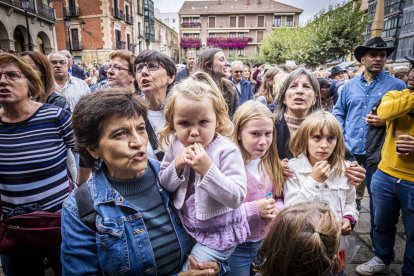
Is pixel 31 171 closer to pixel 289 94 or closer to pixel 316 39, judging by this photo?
pixel 289 94

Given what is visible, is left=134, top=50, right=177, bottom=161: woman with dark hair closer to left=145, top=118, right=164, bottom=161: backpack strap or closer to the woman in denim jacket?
left=145, top=118, right=164, bottom=161: backpack strap

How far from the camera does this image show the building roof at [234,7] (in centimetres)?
4978

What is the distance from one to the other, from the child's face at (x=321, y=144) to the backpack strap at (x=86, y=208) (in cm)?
157

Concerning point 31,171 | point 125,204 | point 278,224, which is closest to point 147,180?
point 125,204

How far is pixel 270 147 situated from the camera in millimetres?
1977

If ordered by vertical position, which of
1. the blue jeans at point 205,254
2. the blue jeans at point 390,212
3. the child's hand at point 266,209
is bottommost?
the blue jeans at point 390,212

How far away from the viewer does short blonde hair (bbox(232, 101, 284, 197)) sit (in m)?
1.86

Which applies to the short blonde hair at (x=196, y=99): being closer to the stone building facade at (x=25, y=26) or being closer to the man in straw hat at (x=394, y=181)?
the man in straw hat at (x=394, y=181)

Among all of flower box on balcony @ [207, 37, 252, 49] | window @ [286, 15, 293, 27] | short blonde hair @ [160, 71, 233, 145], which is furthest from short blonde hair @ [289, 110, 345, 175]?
window @ [286, 15, 293, 27]

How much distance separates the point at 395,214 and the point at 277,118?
1.54 meters

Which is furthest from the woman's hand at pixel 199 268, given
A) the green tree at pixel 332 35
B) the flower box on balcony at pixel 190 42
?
the flower box on balcony at pixel 190 42

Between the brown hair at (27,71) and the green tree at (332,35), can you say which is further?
the green tree at (332,35)

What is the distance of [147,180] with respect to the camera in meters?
1.43

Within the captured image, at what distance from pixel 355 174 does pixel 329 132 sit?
1.18 ft
